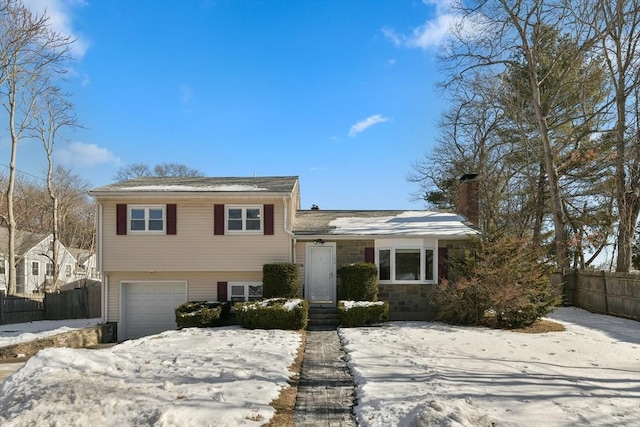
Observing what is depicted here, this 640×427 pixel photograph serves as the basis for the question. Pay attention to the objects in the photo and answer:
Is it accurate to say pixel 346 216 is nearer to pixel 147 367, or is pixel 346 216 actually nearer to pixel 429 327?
pixel 429 327

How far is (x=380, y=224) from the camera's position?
16875 mm

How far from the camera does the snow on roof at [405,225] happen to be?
15539mm

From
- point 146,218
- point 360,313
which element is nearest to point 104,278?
point 146,218

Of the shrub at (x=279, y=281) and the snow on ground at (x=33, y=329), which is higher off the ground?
the shrub at (x=279, y=281)

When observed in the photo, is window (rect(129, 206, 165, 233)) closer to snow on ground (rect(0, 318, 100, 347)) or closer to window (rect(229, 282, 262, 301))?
window (rect(229, 282, 262, 301))

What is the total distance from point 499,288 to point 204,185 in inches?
418

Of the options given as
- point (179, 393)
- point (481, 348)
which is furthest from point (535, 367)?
point (179, 393)

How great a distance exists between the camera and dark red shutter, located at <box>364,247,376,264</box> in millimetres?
15516

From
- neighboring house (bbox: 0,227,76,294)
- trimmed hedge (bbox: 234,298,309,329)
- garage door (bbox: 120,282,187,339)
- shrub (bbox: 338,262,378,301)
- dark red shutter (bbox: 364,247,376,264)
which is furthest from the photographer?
neighboring house (bbox: 0,227,76,294)

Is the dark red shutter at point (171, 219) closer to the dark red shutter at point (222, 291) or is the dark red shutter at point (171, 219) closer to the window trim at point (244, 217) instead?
the window trim at point (244, 217)

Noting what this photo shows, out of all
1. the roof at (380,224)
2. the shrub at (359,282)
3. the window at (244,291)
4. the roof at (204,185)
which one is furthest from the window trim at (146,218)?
the shrub at (359,282)

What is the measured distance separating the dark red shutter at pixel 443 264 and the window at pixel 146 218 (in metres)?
9.66

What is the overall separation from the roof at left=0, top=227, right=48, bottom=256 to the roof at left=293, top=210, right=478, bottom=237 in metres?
25.8

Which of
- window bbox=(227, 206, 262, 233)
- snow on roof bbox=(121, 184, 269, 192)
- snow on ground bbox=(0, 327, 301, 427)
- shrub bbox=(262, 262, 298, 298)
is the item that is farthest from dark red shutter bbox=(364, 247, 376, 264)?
snow on ground bbox=(0, 327, 301, 427)
